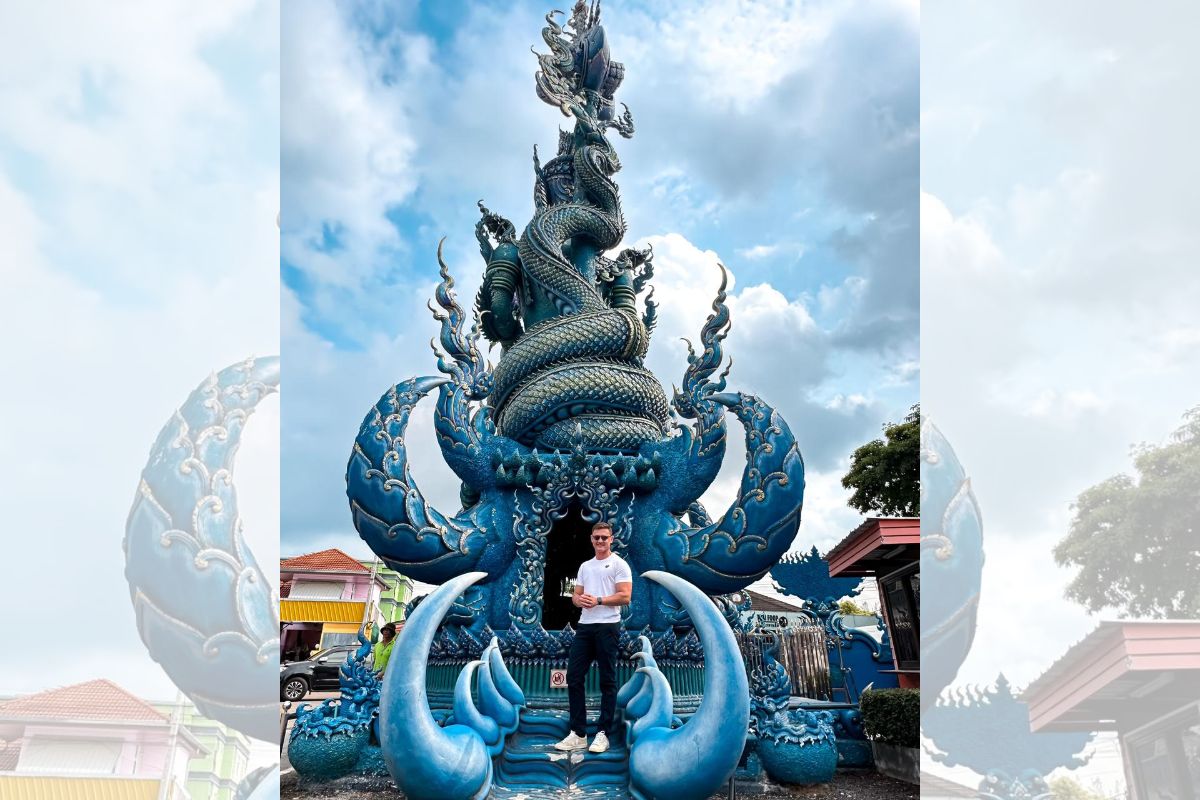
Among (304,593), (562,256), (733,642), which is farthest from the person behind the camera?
(304,593)

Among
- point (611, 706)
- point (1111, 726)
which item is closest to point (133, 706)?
point (611, 706)

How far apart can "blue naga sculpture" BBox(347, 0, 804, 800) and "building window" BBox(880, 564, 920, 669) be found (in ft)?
10.0

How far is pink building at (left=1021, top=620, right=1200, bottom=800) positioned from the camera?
2.31m

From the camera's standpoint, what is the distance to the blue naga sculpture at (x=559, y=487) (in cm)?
561

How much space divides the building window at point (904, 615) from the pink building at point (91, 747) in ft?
24.3

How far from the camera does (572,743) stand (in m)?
4.14

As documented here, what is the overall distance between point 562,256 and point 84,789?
6.29 m

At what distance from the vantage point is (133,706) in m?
3.04

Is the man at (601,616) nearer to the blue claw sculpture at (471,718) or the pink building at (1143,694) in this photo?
the blue claw sculpture at (471,718)

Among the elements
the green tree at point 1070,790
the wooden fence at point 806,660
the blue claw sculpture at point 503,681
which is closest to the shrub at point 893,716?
the green tree at point 1070,790

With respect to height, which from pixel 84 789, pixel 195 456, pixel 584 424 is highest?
pixel 584 424

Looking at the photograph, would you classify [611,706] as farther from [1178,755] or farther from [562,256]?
[562,256]

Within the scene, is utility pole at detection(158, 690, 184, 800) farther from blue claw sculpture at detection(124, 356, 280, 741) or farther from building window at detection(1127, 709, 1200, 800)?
building window at detection(1127, 709, 1200, 800)

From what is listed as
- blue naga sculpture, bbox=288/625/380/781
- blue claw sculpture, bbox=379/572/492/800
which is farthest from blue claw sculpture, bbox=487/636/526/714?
blue naga sculpture, bbox=288/625/380/781
